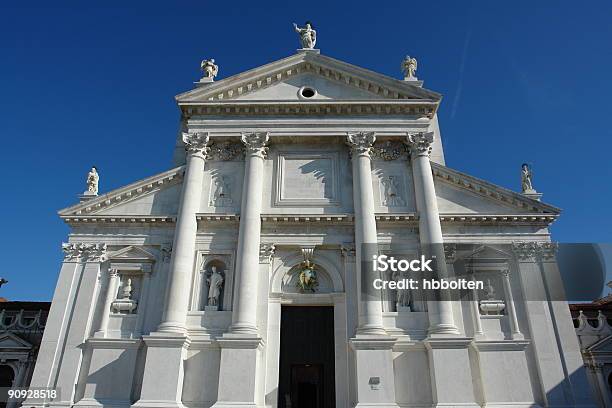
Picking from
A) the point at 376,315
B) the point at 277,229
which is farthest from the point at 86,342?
the point at 376,315

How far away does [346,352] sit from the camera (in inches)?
690

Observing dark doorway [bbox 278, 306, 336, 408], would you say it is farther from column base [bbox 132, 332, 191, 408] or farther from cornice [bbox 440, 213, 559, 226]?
cornice [bbox 440, 213, 559, 226]

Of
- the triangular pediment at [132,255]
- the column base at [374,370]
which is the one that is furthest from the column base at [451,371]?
the triangular pediment at [132,255]

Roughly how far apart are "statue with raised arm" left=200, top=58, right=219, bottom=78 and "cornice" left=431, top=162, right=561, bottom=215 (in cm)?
1159

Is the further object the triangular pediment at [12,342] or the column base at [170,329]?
the triangular pediment at [12,342]

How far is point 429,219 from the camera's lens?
1902 centimetres

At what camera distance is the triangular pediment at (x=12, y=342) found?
2481 cm

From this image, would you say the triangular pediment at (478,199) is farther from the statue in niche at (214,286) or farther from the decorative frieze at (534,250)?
the statue in niche at (214,286)

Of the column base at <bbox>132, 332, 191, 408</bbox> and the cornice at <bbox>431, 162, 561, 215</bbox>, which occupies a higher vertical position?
the cornice at <bbox>431, 162, 561, 215</bbox>

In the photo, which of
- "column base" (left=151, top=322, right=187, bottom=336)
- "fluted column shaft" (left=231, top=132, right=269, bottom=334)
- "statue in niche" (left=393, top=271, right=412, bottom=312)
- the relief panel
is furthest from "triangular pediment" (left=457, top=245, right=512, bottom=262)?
"column base" (left=151, top=322, right=187, bottom=336)

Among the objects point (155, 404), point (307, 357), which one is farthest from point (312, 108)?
point (155, 404)

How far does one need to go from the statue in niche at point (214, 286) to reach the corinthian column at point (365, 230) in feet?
18.2

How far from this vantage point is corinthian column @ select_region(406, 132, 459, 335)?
1729cm

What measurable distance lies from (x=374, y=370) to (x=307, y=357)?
3036 millimetres
